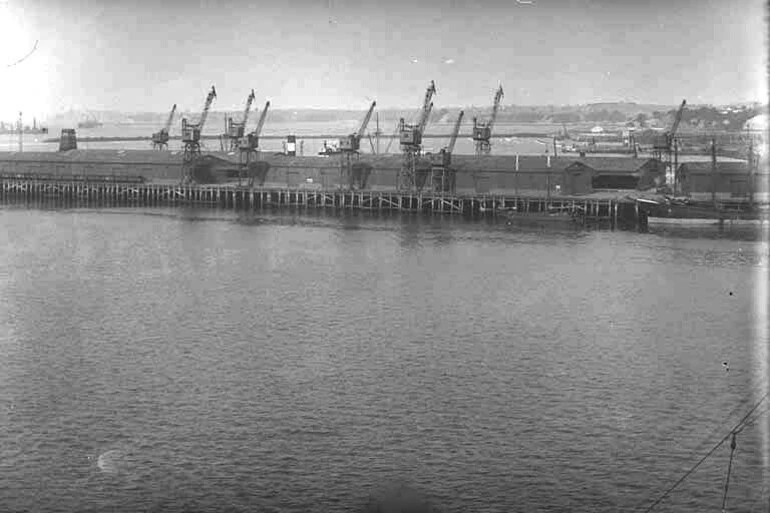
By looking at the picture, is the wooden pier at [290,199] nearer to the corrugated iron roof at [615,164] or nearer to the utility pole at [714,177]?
the utility pole at [714,177]

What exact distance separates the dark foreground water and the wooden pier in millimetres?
10854

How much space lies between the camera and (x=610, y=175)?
40750 millimetres

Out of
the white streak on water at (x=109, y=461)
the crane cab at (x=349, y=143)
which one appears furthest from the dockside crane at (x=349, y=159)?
the white streak on water at (x=109, y=461)

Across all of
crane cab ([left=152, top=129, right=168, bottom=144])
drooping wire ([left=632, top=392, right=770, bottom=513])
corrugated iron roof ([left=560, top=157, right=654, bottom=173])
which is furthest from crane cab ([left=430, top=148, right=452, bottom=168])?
drooping wire ([left=632, top=392, right=770, bottom=513])

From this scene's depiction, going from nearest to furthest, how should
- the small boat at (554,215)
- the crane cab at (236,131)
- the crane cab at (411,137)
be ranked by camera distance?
the small boat at (554,215) < the crane cab at (411,137) < the crane cab at (236,131)

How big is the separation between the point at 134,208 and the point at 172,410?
30.4 metres

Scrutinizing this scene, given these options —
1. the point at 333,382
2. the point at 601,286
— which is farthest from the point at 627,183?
the point at 333,382

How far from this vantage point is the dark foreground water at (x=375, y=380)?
10797 millimetres

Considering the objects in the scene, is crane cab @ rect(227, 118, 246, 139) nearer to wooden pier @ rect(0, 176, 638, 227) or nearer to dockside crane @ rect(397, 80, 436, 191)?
wooden pier @ rect(0, 176, 638, 227)

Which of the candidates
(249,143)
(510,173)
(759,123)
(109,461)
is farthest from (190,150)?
(109,461)

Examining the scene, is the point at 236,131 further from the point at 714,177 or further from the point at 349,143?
the point at 714,177

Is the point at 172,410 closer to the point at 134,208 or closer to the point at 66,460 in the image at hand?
the point at 66,460

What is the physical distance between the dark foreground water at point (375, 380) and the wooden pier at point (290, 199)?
10.9 meters

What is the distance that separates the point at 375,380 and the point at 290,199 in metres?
30.3
